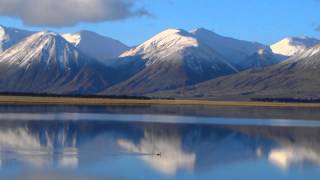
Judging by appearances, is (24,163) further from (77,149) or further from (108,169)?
(77,149)

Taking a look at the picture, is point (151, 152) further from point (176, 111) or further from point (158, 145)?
point (176, 111)

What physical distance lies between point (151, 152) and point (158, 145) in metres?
5.33

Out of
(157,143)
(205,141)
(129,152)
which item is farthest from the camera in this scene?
(205,141)

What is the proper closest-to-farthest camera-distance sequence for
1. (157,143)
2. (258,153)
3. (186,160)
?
(186,160) → (258,153) → (157,143)

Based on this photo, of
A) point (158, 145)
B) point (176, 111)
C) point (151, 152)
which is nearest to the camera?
point (151, 152)

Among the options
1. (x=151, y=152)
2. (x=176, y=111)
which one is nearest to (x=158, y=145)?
(x=151, y=152)

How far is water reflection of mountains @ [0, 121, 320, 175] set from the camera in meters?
44.7

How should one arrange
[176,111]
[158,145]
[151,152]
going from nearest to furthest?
[151,152], [158,145], [176,111]

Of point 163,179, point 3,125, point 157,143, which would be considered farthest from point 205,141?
point 163,179

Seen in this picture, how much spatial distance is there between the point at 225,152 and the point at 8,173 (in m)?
19.1

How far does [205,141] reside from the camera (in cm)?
6112

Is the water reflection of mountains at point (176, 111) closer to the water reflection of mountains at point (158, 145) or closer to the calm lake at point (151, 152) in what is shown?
the water reflection of mountains at point (158, 145)

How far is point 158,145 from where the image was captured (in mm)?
55562

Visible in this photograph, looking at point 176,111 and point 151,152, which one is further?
point 176,111
